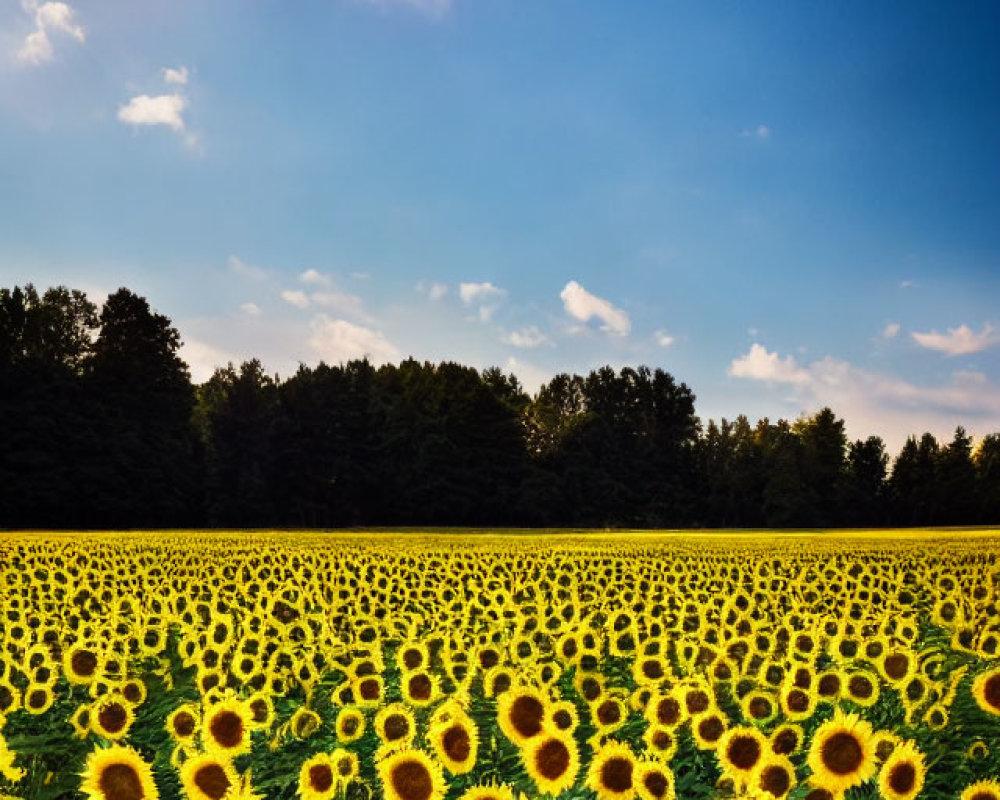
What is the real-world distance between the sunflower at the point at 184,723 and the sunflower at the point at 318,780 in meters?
0.87

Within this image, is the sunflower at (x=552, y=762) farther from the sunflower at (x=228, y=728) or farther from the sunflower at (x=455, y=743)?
the sunflower at (x=228, y=728)

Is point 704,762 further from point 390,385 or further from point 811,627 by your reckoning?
point 390,385

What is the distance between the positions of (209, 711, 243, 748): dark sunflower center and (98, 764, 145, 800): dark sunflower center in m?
0.67

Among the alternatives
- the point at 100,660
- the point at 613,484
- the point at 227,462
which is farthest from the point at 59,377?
the point at 100,660

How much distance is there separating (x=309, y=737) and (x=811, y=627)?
428 centimetres

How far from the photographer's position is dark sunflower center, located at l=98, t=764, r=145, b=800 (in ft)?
11.9

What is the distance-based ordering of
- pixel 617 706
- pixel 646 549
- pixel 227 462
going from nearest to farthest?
pixel 617 706, pixel 646 549, pixel 227 462

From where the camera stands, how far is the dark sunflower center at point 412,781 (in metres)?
3.67

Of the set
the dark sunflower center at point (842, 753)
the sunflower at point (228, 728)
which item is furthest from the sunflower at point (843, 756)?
the sunflower at point (228, 728)

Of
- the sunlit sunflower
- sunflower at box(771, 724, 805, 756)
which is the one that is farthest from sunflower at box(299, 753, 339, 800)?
the sunlit sunflower

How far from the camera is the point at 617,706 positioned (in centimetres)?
529

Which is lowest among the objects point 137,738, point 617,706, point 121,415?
point 137,738

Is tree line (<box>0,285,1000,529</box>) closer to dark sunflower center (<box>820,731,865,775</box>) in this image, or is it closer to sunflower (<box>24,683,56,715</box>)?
sunflower (<box>24,683,56,715</box>)

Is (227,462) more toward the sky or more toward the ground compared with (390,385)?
more toward the ground
